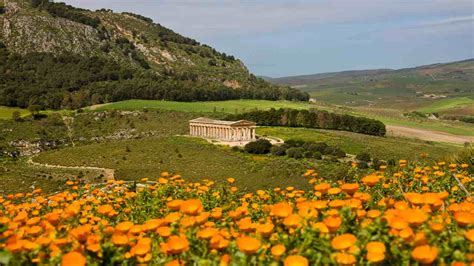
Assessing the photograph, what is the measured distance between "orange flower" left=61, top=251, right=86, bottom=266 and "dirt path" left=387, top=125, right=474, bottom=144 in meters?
115

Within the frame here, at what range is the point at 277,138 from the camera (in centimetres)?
9675

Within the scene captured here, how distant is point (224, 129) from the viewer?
336 ft

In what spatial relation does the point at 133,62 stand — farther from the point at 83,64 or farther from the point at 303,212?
the point at 303,212

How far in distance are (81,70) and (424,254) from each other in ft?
532

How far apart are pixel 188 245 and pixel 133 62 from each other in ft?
613

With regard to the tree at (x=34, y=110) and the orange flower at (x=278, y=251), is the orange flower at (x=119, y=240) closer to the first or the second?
the orange flower at (x=278, y=251)

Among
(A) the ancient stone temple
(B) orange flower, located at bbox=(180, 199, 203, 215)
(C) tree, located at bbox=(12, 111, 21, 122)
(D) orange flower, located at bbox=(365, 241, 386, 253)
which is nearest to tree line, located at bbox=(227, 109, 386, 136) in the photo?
(A) the ancient stone temple

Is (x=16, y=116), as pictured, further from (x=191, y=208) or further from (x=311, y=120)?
(x=191, y=208)

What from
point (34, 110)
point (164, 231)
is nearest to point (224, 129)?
point (34, 110)

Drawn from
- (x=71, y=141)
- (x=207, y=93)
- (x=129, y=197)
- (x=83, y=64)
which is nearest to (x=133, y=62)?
(x=83, y=64)

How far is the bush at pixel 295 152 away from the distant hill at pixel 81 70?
70.9 m

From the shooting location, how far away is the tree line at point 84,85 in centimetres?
13000

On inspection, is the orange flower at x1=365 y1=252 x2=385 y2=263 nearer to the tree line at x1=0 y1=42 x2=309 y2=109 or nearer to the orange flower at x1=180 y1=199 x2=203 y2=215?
the orange flower at x1=180 y1=199 x2=203 y2=215

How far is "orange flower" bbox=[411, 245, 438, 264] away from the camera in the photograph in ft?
17.2
